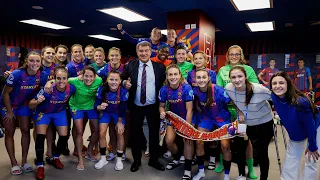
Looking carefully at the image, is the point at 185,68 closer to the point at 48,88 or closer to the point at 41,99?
the point at 48,88

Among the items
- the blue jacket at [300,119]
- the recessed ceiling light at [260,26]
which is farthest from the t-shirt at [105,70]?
the recessed ceiling light at [260,26]

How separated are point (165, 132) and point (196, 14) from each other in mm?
3780

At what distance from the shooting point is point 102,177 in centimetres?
338

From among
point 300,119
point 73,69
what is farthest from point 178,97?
point 73,69

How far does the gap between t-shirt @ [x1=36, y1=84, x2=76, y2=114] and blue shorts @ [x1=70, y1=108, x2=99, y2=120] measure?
8.9 inches

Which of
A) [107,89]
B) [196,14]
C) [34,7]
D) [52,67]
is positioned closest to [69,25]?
[34,7]

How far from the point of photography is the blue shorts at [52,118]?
11.1 feet

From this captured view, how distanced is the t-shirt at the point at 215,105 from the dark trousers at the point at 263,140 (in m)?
0.45

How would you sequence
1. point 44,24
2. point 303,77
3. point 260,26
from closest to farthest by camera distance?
1. point 303,77
2. point 260,26
3. point 44,24

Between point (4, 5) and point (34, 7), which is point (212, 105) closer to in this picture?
point (34, 7)

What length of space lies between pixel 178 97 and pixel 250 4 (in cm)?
381

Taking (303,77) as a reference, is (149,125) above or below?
below

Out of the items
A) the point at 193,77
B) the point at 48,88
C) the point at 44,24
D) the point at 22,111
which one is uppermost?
the point at 44,24

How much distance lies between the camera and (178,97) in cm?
340
